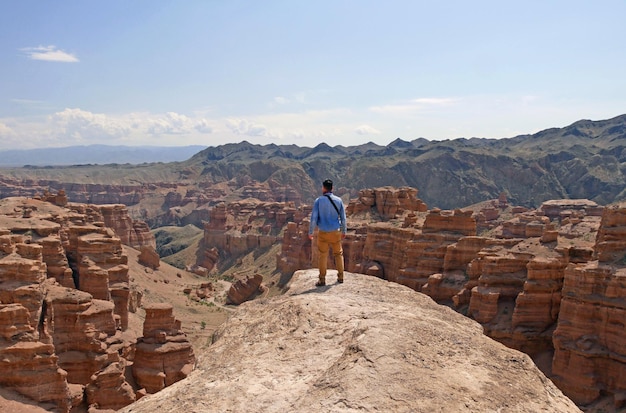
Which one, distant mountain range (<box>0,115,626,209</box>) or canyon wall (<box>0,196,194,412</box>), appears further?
distant mountain range (<box>0,115,626,209</box>)

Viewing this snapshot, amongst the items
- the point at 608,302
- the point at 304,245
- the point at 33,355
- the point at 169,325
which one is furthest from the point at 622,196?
the point at 33,355

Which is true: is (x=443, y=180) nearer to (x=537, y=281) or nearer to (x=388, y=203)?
(x=388, y=203)

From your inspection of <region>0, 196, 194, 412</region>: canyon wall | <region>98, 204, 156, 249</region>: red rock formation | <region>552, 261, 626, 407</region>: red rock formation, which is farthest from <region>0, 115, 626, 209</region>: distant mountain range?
<region>0, 196, 194, 412</region>: canyon wall

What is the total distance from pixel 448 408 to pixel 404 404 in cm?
44

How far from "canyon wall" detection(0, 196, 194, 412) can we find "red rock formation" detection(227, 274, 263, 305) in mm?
20545

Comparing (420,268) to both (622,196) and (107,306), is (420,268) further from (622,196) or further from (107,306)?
(622,196)

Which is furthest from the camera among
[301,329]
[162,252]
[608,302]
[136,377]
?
[162,252]

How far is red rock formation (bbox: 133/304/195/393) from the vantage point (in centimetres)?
2662

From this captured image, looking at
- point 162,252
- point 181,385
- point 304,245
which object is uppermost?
point 181,385

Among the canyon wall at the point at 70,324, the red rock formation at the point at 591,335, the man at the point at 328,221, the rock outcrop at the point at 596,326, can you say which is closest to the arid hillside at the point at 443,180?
the canyon wall at the point at 70,324

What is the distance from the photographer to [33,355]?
21.3m

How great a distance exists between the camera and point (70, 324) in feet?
85.7

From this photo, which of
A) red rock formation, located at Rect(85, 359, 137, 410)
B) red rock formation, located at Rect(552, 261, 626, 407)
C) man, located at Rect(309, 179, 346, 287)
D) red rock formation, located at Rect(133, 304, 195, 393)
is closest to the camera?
man, located at Rect(309, 179, 346, 287)

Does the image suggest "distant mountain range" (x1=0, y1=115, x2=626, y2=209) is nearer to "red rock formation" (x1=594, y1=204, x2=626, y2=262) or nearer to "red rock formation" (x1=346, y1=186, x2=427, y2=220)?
"red rock formation" (x1=346, y1=186, x2=427, y2=220)
